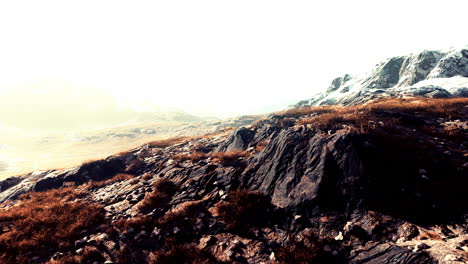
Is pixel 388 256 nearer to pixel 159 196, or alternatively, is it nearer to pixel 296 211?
pixel 296 211

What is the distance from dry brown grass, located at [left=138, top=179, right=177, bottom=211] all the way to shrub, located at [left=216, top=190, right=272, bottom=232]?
3387mm

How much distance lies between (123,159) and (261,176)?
52.2ft

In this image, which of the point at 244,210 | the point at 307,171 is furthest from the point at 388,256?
the point at 244,210

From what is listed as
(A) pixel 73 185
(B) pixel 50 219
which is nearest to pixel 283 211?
(B) pixel 50 219

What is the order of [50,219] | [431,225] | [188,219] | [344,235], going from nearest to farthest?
[431,225] → [344,235] → [188,219] → [50,219]

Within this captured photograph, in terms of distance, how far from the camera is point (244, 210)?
8156 millimetres

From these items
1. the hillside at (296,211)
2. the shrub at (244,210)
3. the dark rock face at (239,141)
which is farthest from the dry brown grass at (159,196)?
the dark rock face at (239,141)

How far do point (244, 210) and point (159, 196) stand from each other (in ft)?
16.8

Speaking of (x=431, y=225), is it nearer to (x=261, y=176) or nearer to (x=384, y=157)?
(x=384, y=157)

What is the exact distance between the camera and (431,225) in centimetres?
553

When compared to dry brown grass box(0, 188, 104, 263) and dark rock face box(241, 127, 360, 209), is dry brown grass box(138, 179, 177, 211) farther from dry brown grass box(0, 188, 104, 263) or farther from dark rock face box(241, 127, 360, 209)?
dark rock face box(241, 127, 360, 209)

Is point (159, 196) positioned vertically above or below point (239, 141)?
below

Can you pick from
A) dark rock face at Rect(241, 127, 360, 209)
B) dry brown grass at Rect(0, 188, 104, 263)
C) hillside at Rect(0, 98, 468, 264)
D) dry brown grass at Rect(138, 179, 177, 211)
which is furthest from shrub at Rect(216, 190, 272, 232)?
dry brown grass at Rect(0, 188, 104, 263)

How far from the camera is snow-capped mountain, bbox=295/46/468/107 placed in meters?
28.4
